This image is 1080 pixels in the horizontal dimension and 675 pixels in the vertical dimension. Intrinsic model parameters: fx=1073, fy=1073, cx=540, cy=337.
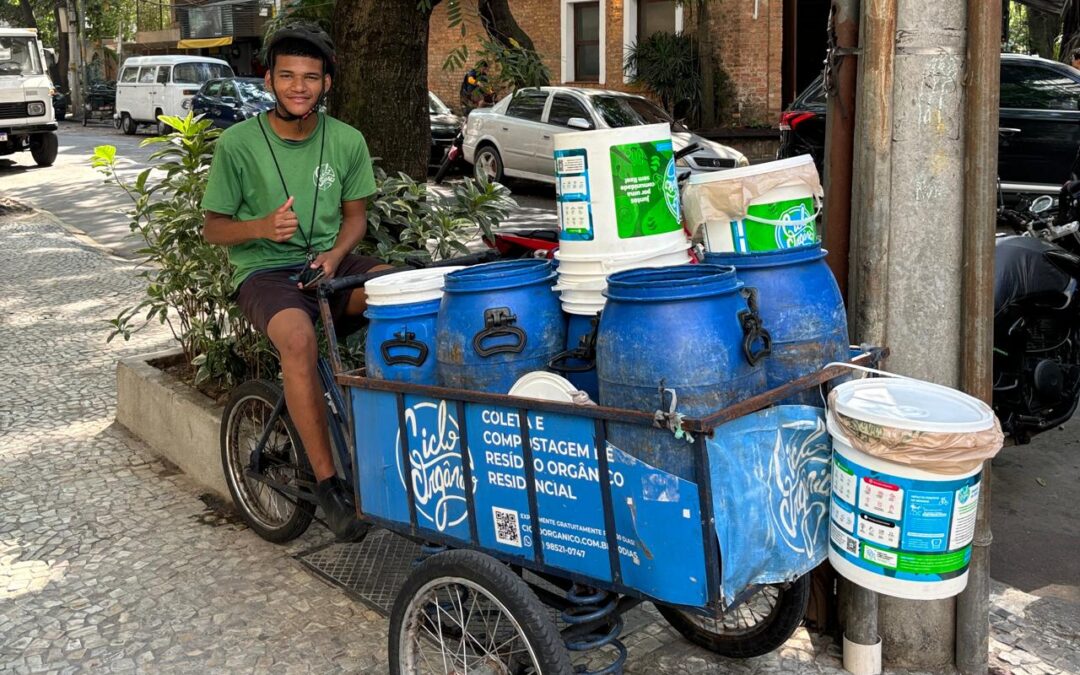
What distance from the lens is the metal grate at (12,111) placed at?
1919 centimetres

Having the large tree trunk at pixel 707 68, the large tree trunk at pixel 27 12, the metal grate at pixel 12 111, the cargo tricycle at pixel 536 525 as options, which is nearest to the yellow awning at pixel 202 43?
the large tree trunk at pixel 27 12

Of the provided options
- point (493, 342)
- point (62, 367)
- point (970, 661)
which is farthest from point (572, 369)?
point (62, 367)

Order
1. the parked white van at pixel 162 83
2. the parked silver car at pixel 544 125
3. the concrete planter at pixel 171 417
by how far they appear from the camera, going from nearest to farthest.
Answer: the concrete planter at pixel 171 417, the parked silver car at pixel 544 125, the parked white van at pixel 162 83

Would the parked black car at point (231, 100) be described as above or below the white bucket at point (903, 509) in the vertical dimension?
above

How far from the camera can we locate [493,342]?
2879 mm

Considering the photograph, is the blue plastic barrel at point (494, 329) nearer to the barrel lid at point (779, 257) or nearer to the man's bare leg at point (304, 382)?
the barrel lid at point (779, 257)

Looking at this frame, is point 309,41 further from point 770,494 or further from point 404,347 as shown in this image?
point 770,494

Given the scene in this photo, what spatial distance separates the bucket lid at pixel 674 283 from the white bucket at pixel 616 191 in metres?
0.26

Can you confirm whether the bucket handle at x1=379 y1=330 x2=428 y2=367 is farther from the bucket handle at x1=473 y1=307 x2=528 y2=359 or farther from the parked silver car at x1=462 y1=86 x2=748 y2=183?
the parked silver car at x1=462 y1=86 x2=748 y2=183

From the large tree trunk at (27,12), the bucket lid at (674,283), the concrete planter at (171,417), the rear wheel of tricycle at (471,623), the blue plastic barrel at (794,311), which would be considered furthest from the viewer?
the large tree trunk at (27,12)

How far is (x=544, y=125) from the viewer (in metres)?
15.4

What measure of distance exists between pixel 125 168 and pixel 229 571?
1738cm

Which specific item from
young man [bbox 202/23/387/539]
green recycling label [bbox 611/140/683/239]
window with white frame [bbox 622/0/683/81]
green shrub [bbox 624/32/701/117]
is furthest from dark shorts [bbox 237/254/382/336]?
window with white frame [bbox 622/0/683/81]

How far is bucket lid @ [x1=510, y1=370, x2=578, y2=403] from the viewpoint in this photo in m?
2.70
